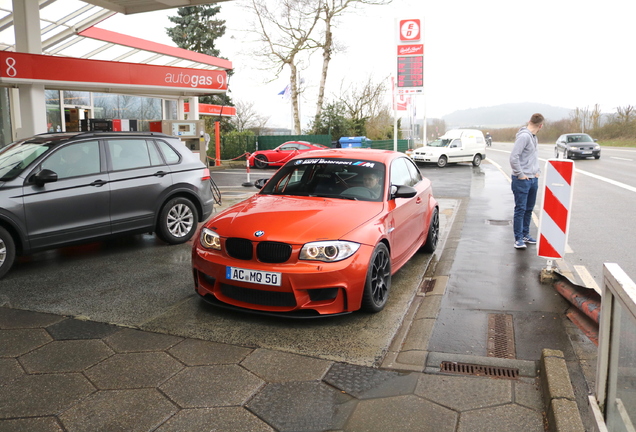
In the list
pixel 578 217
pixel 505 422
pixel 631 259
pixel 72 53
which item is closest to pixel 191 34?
pixel 72 53

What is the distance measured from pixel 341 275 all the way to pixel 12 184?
412 cm

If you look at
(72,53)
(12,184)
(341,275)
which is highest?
(72,53)

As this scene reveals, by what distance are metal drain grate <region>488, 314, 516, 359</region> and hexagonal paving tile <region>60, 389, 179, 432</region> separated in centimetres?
251

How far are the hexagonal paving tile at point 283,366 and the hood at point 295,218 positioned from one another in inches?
39.5

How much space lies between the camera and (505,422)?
3.25 metres

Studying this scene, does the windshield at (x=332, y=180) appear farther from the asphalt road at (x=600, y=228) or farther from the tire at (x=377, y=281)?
the asphalt road at (x=600, y=228)

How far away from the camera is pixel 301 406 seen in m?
3.44

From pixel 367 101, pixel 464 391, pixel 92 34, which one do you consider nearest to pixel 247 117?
pixel 367 101

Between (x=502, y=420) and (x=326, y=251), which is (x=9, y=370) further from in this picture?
(x=502, y=420)

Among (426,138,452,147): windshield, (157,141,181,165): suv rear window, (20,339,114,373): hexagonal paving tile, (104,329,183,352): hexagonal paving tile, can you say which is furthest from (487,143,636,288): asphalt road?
(426,138,452,147): windshield

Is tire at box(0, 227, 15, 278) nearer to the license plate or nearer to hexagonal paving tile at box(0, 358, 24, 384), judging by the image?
hexagonal paving tile at box(0, 358, 24, 384)

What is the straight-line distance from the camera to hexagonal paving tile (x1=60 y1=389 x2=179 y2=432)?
3.16 metres

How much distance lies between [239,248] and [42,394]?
1.95 metres

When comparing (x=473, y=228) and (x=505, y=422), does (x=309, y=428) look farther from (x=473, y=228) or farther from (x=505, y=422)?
(x=473, y=228)
